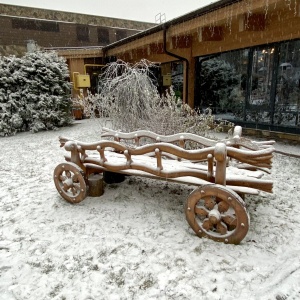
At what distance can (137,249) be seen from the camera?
245cm

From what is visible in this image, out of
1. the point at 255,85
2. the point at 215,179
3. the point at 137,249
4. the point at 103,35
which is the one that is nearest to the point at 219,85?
the point at 255,85

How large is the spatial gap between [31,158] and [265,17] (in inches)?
257

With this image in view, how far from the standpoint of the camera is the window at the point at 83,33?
824 inches

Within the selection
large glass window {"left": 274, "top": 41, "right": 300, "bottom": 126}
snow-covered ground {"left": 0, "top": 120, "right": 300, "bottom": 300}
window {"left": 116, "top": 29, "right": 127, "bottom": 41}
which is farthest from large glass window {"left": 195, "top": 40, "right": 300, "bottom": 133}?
window {"left": 116, "top": 29, "right": 127, "bottom": 41}

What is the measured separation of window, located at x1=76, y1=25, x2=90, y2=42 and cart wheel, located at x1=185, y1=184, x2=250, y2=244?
71.9 feet

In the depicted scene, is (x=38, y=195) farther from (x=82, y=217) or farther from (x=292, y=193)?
(x=292, y=193)

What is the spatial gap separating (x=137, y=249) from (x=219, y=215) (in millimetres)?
869

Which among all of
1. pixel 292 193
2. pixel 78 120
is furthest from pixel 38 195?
pixel 78 120

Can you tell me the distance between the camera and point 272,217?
2.94m

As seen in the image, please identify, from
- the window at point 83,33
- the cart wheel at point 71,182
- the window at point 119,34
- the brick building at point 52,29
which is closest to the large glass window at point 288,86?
the cart wheel at point 71,182

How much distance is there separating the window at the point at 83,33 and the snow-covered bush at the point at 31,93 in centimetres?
1329

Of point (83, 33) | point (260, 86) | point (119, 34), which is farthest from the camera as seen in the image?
point (119, 34)

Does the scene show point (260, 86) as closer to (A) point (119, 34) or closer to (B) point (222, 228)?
(B) point (222, 228)

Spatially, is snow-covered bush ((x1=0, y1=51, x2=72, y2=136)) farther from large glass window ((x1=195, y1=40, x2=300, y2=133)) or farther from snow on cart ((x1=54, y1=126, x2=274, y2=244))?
snow on cart ((x1=54, y1=126, x2=274, y2=244))
